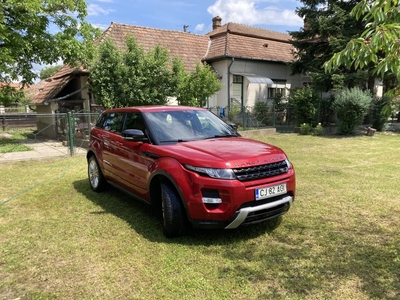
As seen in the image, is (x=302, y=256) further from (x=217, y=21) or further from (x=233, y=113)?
(x=217, y=21)

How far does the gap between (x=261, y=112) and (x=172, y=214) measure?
15.5 metres

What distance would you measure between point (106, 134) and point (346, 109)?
42.6 ft

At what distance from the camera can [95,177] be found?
20.7 feet

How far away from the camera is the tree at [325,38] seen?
1573 cm

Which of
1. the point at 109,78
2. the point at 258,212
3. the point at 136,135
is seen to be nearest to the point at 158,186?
the point at 136,135

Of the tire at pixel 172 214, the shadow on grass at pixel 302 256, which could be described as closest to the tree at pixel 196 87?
the shadow on grass at pixel 302 256

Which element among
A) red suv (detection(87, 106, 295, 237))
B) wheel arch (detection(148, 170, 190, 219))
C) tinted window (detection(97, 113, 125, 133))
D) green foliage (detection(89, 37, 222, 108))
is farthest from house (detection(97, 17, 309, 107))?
wheel arch (detection(148, 170, 190, 219))

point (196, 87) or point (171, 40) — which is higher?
point (171, 40)

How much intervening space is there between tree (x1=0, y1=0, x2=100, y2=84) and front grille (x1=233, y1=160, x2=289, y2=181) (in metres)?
11.5

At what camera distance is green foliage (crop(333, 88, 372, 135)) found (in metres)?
14.8

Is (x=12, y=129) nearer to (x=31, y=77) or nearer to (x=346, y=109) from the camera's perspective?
(x=31, y=77)

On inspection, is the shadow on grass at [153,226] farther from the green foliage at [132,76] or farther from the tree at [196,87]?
the tree at [196,87]

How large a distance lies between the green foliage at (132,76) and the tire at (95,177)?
689cm

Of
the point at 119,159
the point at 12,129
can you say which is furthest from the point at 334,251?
→ the point at 12,129
